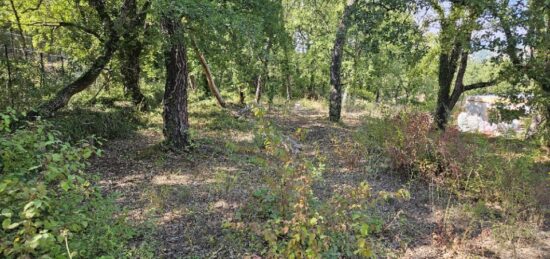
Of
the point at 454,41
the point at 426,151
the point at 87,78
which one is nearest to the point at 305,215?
the point at 426,151

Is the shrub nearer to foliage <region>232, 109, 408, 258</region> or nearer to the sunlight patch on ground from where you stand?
foliage <region>232, 109, 408, 258</region>

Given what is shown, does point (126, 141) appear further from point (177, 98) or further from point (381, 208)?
point (381, 208)

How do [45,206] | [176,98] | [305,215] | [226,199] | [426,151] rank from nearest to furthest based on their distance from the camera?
[45,206] < [305,215] < [226,199] < [426,151] < [176,98]

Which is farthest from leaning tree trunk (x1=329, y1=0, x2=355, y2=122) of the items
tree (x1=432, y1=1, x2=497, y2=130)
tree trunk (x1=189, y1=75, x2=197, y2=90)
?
tree trunk (x1=189, y1=75, x2=197, y2=90)

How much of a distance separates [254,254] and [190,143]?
3.65m

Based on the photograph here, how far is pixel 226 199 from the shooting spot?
4.10 m

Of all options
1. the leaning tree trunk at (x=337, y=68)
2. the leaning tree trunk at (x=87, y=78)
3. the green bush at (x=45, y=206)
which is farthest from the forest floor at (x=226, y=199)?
the leaning tree trunk at (x=337, y=68)

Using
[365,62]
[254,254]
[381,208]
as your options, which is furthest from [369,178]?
[365,62]

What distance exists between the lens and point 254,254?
283 centimetres

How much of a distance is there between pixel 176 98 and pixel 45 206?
13.6 feet

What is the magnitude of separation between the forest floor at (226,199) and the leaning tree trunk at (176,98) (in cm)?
30

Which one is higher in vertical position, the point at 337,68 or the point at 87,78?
the point at 337,68

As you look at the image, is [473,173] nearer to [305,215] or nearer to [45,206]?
[305,215]

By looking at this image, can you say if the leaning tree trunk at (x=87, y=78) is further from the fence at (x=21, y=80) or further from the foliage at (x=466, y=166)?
the foliage at (x=466, y=166)
